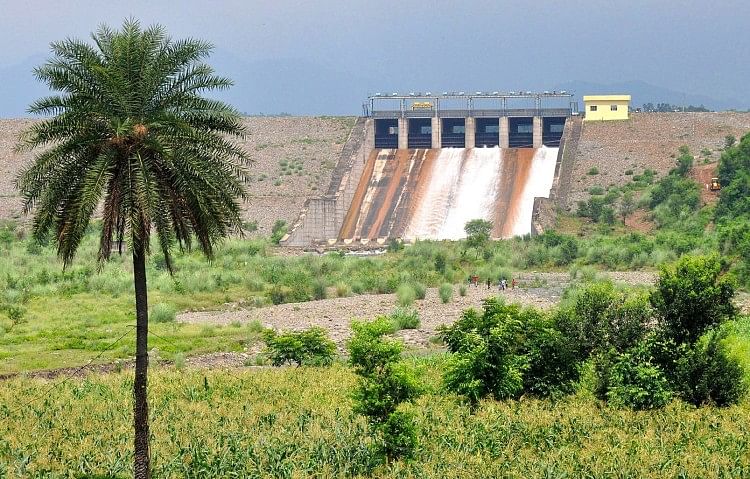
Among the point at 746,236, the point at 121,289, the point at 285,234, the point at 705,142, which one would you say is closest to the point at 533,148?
the point at 705,142

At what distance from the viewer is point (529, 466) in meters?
19.5

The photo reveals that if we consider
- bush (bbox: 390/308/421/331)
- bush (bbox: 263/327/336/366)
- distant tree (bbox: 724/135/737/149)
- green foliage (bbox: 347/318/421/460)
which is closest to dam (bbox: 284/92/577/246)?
distant tree (bbox: 724/135/737/149)

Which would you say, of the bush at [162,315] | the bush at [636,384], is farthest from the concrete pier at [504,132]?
the bush at [636,384]

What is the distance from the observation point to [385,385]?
20.2m

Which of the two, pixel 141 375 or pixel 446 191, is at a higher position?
pixel 446 191

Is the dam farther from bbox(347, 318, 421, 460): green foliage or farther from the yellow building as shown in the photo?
bbox(347, 318, 421, 460): green foliage

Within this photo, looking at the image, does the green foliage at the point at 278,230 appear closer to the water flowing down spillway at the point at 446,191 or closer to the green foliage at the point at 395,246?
the water flowing down spillway at the point at 446,191

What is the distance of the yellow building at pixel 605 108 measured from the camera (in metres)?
81.3

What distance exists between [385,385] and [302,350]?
13.1 metres

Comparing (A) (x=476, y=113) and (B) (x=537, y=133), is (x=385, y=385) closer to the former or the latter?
(B) (x=537, y=133)

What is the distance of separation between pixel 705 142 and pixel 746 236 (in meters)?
26.1

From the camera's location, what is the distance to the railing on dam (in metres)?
79.4

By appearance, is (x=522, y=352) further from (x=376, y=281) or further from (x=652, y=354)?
(x=376, y=281)

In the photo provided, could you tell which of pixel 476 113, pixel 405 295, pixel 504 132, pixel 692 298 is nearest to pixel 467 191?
pixel 504 132
